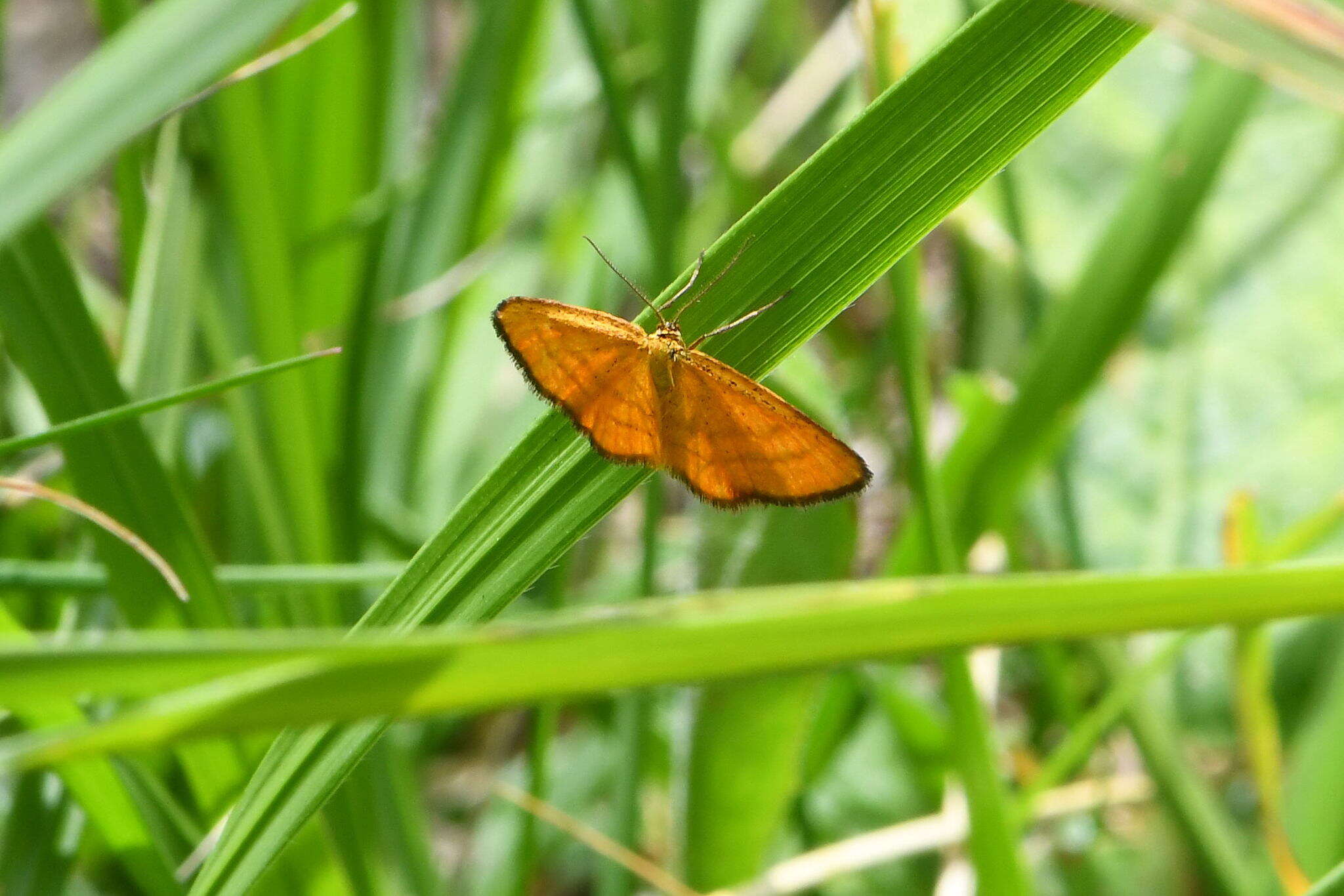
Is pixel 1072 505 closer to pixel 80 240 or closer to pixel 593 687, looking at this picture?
pixel 593 687

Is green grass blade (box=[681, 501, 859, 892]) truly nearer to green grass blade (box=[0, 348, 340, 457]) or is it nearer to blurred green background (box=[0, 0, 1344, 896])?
blurred green background (box=[0, 0, 1344, 896])

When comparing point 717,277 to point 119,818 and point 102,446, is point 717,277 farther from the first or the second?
point 119,818

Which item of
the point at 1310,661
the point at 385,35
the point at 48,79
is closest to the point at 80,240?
the point at 48,79

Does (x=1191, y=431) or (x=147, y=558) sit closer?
(x=147, y=558)

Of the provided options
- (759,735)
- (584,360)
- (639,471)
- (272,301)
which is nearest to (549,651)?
(639,471)

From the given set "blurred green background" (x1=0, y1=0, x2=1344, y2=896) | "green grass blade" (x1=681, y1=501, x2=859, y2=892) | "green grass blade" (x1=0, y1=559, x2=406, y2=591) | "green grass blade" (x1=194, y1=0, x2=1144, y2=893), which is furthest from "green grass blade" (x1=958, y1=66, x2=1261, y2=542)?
"green grass blade" (x1=0, y1=559, x2=406, y2=591)

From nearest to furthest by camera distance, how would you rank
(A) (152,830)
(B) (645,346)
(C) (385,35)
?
(A) (152,830), (B) (645,346), (C) (385,35)
